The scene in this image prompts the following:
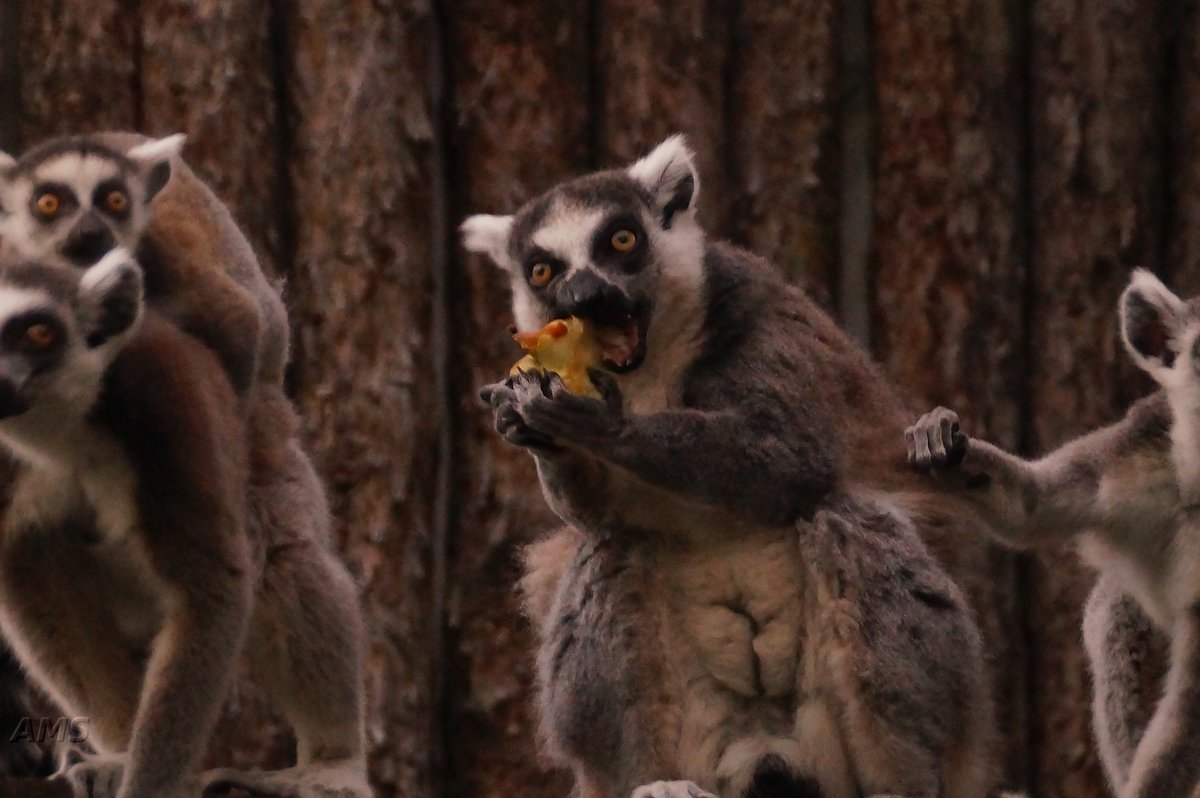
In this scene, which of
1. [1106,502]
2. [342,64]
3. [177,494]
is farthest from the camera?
[342,64]

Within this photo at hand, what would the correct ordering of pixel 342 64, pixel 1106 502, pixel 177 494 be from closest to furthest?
pixel 177 494 → pixel 1106 502 → pixel 342 64

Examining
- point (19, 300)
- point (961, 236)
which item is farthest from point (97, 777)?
point (961, 236)

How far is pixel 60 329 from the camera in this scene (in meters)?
6.43

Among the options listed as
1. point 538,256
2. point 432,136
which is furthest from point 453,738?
point 538,256

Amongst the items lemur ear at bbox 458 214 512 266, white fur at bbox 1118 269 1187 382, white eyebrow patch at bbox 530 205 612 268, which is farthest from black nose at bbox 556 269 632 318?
white fur at bbox 1118 269 1187 382

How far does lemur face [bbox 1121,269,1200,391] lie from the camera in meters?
7.18

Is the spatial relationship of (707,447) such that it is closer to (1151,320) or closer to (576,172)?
(1151,320)

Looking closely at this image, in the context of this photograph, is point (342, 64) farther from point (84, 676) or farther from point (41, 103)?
point (84, 676)

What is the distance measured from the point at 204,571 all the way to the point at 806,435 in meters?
1.74

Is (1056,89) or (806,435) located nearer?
(806,435)

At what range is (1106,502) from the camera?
7059 millimetres

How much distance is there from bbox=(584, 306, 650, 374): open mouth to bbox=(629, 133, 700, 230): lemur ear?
443 millimetres

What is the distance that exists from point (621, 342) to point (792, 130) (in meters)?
2.79

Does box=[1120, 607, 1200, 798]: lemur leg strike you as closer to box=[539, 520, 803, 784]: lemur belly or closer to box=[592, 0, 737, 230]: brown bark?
box=[539, 520, 803, 784]: lemur belly
